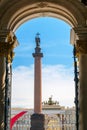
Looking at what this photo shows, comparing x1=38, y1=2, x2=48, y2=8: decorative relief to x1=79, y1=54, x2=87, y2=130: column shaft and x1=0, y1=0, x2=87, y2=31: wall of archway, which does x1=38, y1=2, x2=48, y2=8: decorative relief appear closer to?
x1=0, y1=0, x2=87, y2=31: wall of archway

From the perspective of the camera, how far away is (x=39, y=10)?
20250 mm

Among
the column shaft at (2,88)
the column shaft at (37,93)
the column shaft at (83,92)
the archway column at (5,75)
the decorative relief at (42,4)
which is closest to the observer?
the column shaft at (83,92)

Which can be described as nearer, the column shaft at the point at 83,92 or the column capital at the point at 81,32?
the column shaft at the point at 83,92

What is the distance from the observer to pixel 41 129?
42.8 metres

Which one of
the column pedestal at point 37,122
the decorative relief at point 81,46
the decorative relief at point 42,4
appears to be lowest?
the column pedestal at point 37,122

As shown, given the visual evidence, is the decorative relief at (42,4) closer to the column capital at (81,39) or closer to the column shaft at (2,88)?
the column capital at (81,39)

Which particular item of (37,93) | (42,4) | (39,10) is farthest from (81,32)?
(37,93)

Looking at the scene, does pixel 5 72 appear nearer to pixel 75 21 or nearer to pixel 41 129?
pixel 75 21

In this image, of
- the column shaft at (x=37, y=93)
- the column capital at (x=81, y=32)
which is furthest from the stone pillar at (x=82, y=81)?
the column shaft at (x=37, y=93)

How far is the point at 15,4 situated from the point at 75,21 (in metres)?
2.82

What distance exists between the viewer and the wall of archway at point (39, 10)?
18.4 m

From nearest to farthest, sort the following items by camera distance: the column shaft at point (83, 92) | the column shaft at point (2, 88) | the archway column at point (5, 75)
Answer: the column shaft at point (83, 92), the column shaft at point (2, 88), the archway column at point (5, 75)

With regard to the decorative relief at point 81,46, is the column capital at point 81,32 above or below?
above

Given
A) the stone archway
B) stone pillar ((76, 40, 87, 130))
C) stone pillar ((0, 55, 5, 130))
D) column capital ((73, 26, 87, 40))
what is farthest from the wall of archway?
stone pillar ((0, 55, 5, 130))
